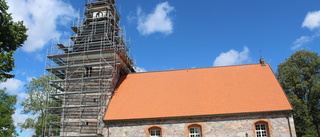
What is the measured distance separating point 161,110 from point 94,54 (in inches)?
311

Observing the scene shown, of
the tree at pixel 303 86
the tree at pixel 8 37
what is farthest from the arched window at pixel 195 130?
the tree at pixel 303 86

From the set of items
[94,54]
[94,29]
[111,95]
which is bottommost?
[111,95]

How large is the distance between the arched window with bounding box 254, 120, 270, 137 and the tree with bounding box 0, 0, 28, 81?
1609cm

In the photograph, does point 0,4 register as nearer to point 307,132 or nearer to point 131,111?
point 131,111

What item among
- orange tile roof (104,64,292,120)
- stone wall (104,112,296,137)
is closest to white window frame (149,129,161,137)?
stone wall (104,112,296,137)

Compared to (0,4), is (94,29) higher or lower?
higher

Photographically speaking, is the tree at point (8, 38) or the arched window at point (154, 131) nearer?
the tree at point (8, 38)

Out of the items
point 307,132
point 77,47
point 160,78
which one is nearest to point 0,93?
point 77,47

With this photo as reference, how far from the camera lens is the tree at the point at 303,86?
28188mm

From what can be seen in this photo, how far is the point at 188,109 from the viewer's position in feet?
61.5

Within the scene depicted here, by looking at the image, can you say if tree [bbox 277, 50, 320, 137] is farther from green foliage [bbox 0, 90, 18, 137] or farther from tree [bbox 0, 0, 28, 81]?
green foliage [bbox 0, 90, 18, 137]

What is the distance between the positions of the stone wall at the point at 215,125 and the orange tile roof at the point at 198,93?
0.43 metres

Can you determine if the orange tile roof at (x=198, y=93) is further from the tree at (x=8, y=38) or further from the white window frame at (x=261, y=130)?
the tree at (x=8, y=38)

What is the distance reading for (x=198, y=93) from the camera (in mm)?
20344
